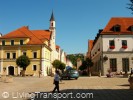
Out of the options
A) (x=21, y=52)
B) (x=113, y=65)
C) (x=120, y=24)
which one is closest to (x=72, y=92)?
(x=113, y=65)

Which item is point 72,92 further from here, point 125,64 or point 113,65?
point 125,64

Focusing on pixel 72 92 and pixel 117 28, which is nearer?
pixel 72 92

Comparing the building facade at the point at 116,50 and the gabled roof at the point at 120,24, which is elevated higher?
the gabled roof at the point at 120,24

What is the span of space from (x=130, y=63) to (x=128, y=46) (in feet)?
10.4

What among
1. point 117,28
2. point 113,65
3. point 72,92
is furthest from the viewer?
point 117,28

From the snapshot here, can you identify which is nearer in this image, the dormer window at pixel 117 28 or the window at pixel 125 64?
the window at pixel 125 64

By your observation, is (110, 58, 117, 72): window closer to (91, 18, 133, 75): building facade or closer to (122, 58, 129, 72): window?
(91, 18, 133, 75): building facade

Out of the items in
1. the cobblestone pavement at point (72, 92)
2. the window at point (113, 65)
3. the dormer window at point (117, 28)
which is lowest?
the cobblestone pavement at point (72, 92)

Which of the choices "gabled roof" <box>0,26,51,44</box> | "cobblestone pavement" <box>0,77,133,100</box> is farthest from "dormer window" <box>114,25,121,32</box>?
"cobblestone pavement" <box>0,77,133,100</box>

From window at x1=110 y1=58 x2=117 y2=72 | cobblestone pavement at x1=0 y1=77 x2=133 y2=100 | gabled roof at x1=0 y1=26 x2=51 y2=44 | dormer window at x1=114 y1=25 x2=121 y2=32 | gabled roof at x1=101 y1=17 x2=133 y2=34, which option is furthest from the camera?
gabled roof at x1=0 y1=26 x2=51 y2=44

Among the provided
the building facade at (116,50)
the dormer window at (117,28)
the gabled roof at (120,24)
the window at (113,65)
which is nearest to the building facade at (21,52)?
the gabled roof at (120,24)

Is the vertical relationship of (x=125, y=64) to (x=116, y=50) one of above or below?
below

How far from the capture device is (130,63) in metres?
49.8

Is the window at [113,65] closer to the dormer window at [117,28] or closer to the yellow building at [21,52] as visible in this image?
the dormer window at [117,28]
